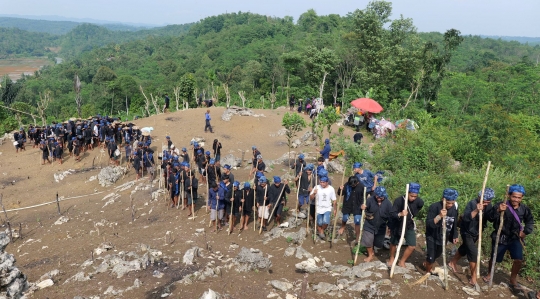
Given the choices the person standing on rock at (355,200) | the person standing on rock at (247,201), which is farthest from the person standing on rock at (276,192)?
the person standing on rock at (355,200)

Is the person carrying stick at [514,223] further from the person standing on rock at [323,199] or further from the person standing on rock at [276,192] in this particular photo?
the person standing on rock at [276,192]

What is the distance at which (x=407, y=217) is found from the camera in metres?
5.84

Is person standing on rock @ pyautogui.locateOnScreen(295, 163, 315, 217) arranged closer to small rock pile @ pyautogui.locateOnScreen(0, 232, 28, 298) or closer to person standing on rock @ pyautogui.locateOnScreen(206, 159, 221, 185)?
person standing on rock @ pyautogui.locateOnScreen(206, 159, 221, 185)

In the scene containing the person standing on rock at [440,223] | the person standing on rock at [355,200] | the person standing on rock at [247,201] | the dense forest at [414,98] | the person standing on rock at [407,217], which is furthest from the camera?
the dense forest at [414,98]

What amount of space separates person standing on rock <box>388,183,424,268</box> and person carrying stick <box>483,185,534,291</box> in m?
1.11

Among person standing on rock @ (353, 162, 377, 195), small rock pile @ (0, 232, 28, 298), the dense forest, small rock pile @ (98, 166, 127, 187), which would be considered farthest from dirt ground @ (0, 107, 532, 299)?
the dense forest

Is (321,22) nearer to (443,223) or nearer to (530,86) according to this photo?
(530,86)

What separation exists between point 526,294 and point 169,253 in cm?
670

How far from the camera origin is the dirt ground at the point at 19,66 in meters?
120

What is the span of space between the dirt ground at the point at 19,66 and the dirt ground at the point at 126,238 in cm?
11803

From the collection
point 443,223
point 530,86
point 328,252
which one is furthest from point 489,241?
point 530,86

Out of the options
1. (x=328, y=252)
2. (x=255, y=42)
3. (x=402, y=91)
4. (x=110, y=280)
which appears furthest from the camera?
(x=255, y=42)

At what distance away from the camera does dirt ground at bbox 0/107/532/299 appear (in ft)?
20.6

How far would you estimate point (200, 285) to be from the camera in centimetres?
629
